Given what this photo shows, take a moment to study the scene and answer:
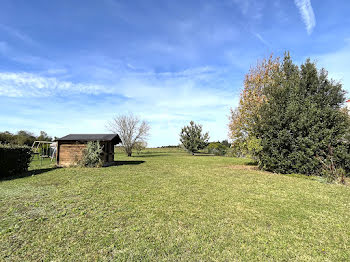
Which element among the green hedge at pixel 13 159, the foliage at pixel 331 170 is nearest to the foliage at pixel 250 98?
the foliage at pixel 331 170

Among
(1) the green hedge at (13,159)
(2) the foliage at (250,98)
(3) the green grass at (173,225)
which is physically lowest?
(3) the green grass at (173,225)

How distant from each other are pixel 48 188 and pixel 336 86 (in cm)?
1845

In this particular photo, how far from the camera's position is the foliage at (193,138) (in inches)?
1420

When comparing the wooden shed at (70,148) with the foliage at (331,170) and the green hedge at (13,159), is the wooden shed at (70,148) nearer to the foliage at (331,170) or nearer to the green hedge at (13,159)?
the green hedge at (13,159)

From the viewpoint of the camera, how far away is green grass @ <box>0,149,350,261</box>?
343 centimetres

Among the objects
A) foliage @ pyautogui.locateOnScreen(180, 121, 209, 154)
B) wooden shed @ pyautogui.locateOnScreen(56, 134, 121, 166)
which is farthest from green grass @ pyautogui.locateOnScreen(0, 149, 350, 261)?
foliage @ pyautogui.locateOnScreen(180, 121, 209, 154)

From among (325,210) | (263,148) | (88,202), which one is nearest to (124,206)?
(88,202)

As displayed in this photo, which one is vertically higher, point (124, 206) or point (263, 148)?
point (263, 148)

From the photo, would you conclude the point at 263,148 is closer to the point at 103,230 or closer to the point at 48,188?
the point at 103,230

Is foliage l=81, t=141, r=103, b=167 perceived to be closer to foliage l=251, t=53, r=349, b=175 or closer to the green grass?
the green grass

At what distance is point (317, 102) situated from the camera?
498 inches

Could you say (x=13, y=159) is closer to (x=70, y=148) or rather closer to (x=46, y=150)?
(x=70, y=148)

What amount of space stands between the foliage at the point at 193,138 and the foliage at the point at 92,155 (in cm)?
2320

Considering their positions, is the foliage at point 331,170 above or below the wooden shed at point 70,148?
below
